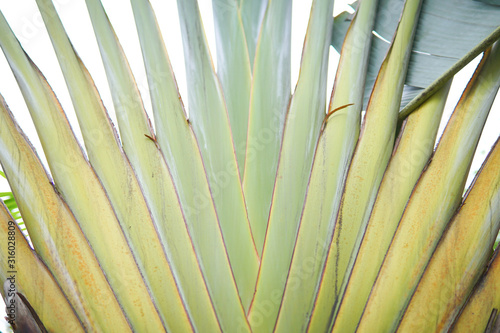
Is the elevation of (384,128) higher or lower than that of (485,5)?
lower

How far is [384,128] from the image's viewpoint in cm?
42

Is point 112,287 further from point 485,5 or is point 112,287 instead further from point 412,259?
point 485,5

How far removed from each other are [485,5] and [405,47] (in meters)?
0.16

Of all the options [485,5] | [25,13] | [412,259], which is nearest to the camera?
[412,259]

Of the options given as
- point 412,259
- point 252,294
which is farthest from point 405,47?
point 252,294

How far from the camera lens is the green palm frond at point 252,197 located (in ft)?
1.22

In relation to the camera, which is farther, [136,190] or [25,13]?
[25,13]

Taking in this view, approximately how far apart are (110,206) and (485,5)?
57 cm

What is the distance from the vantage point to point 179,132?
0.44 m

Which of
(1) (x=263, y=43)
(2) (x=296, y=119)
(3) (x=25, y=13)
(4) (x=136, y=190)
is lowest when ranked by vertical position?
(4) (x=136, y=190)

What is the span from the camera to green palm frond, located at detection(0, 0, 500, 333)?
1.22 feet

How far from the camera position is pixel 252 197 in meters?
0.44

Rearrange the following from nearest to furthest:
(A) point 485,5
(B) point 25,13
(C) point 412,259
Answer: (C) point 412,259 → (A) point 485,5 → (B) point 25,13

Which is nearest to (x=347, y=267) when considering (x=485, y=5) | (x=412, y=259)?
(x=412, y=259)
